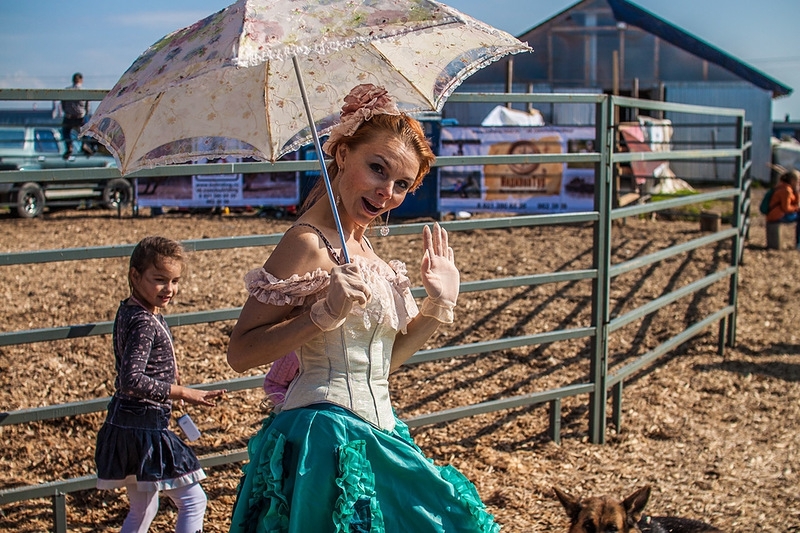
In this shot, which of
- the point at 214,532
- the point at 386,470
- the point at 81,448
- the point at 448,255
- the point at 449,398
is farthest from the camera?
the point at 449,398

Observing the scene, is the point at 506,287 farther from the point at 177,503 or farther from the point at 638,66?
the point at 638,66

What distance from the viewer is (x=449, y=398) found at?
5754mm

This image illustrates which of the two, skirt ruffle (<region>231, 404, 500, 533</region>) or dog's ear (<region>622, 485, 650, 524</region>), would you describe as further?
dog's ear (<region>622, 485, 650, 524</region>)

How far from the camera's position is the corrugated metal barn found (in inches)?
1106

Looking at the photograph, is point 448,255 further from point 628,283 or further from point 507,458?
point 628,283

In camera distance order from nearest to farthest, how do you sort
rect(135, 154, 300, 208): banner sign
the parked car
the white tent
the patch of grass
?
rect(135, 154, 300, 208): banner sign, the parked car, the patch of grass, the white tent

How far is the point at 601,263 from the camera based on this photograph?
5.09m

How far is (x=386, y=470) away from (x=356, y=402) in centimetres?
19

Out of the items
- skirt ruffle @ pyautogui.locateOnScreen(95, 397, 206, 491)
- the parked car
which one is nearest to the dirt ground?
skirt ruffle @ pyautogui.locateOnScreen(95, 397, 206, 491)

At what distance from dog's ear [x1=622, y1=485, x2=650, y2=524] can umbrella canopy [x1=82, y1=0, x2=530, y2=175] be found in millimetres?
1942

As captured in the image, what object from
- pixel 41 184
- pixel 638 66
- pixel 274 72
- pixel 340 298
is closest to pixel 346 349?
pixel 340 298

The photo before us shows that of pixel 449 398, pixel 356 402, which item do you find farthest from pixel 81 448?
pixel 356 402

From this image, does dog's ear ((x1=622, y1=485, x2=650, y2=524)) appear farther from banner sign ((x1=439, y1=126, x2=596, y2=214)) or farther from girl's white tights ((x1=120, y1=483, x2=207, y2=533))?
banner sign ((x1=439, y1=126, x2=596, y2=214))

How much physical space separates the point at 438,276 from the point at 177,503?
1532 millimetres
